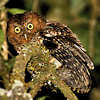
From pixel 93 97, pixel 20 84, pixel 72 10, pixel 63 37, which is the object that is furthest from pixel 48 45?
pixel 93 97

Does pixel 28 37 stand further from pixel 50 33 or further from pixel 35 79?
pixel 35 79

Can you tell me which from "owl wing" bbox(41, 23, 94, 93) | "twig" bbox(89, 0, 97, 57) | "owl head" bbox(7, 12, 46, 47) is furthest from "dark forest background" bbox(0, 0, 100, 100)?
"owl wing" bbox(41, 23, 94, 93)

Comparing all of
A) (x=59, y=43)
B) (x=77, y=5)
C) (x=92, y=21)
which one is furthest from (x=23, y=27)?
(x=92, y=21)

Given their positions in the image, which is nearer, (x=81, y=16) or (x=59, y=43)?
(x=59, y=43)

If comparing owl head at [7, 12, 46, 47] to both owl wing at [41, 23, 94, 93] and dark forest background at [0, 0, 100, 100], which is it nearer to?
owl wing at [41, 23, 94, 93]

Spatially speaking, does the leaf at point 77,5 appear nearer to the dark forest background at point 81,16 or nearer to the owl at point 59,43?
the dark forest background at point 81,16

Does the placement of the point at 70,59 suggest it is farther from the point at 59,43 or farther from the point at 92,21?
the point at 92,21

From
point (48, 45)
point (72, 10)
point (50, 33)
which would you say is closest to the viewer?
point (48, 45)
